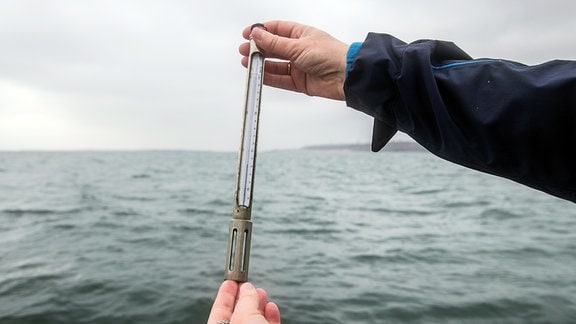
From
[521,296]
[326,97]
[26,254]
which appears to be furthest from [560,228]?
[26,254]

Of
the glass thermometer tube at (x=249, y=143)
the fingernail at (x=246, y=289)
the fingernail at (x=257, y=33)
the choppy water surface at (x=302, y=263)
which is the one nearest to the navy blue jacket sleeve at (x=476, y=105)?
the glass thermometer tube at (x=249, y=143)

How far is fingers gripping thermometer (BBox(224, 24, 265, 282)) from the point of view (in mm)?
1844

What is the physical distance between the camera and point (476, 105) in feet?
4.94

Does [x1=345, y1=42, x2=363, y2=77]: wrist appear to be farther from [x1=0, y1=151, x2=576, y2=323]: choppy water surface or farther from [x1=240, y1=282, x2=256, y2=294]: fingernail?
[x1=0, y1=151, x2=576, y2=323]: choppy water surface

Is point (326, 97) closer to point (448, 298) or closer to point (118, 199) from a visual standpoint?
point (448, 298)

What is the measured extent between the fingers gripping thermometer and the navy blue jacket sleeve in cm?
46

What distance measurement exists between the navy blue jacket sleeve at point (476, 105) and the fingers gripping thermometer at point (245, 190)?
46 centimetres

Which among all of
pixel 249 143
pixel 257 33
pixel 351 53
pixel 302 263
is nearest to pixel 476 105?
pixel 351 53

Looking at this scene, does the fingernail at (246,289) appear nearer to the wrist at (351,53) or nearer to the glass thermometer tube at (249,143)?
the glass thermometer tube at (249,143)

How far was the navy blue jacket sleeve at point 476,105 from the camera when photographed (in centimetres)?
→ 136

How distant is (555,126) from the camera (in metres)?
1.34

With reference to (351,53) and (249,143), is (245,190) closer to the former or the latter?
(249,143)

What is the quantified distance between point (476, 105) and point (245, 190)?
103 cm

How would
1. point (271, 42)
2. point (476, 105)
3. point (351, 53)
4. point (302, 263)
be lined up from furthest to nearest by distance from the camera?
1. point (302, 263)
2. point (271, 42)
3. point (351, 53)
4. point (476, 105)
